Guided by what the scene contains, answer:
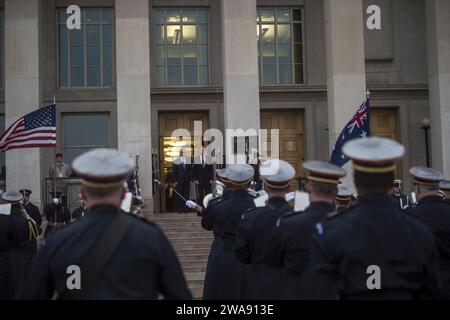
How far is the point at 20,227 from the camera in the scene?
1012cm

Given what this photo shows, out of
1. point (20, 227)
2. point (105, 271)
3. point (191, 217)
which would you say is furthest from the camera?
point (191, 217)

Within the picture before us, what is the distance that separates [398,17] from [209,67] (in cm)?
694

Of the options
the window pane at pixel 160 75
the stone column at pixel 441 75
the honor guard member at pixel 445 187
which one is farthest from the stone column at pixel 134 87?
the honor guard member at pixel 445 187

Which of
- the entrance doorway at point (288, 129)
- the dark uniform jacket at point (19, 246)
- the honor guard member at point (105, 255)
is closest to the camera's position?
the honor guard member at point (105, 255)

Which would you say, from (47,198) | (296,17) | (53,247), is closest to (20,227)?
(53,247)

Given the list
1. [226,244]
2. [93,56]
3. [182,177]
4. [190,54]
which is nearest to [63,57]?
[93,56]

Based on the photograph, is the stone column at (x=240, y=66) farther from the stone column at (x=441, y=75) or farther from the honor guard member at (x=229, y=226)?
the honor guard member at (x=229, y=226)

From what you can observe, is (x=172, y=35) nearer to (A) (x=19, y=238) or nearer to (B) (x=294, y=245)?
(A) (x=19, y=238)

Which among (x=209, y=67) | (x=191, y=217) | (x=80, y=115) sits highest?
(x=209, y=67)

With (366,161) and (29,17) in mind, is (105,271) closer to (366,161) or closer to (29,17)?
(366,161)

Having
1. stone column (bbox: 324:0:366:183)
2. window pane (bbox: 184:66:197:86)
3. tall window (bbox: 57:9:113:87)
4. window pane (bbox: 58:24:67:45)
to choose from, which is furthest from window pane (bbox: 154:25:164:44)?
stone column (bbox: 324:0:366:183)

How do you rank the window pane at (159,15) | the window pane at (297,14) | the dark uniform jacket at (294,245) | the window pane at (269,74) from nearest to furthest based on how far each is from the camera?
1. the dark uniform jacket at (294,245)
2. the window pane at (159,15)
3. the window pane at (269,74)
4. the window pane at (297,14)

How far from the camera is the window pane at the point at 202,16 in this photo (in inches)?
941

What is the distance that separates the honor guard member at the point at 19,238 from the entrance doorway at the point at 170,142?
40.5ft
